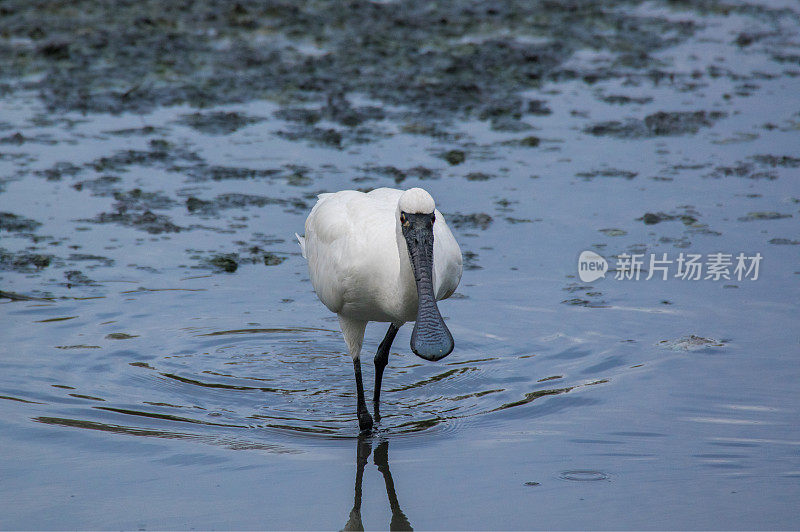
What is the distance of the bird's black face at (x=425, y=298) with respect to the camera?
575 cm

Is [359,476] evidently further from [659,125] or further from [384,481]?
[659,125]

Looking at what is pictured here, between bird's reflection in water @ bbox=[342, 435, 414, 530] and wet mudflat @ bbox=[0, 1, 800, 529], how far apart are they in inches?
0.8

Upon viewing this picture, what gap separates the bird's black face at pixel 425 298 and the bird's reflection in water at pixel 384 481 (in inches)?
23.6

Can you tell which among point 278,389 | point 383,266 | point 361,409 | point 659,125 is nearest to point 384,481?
point 361,409

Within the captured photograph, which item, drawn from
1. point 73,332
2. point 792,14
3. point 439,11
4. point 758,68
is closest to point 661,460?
point 73,332

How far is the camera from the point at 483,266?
8.60 meters

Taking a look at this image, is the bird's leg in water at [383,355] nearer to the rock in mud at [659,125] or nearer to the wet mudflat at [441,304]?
the wet mudflat at [441,304]

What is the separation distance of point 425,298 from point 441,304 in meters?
2.28

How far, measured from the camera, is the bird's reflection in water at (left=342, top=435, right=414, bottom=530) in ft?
17.4

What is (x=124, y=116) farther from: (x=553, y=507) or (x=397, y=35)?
(x=553, y=507)

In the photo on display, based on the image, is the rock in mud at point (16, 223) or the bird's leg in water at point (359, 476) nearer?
the bird's leg in water at point (359, 476)

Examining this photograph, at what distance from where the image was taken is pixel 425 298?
5.80 m

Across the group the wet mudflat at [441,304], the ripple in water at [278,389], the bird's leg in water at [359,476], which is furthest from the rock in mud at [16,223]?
the bird's leg in water at [359,476]

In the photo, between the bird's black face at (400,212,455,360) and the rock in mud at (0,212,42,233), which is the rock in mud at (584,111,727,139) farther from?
the bird's black face at (400,212,455,360)
